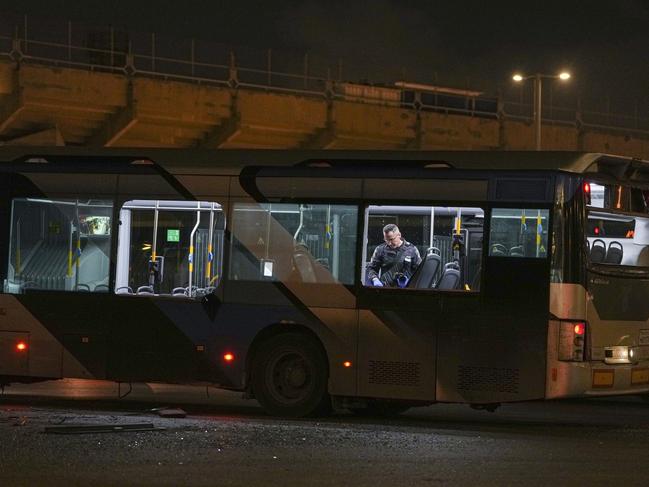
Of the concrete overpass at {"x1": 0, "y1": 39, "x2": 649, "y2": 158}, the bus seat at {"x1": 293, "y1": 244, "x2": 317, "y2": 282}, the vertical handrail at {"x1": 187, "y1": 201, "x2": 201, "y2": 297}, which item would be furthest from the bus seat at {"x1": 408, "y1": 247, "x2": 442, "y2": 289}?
the concrete overpass at {"x1": 0, "y1": 39, "x2": 649, "y2": 158}

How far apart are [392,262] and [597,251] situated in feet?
6.84

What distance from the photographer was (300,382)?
14.2 m

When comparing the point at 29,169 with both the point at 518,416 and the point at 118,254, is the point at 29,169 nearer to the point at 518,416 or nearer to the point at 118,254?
the point at 118,254

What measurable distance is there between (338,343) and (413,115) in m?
30.0

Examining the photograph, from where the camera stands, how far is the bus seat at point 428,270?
44.8ft

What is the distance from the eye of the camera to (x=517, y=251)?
13250mm

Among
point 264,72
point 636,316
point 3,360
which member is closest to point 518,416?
point 636,316

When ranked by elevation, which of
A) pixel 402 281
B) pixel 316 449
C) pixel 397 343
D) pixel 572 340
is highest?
pixel 402 281

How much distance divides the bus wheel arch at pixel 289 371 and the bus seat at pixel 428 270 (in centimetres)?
128

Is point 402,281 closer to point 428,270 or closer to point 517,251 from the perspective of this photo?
point 428,270

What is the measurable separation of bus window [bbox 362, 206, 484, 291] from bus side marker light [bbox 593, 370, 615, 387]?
1.46m

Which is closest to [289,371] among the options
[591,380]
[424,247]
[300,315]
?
[300,315]

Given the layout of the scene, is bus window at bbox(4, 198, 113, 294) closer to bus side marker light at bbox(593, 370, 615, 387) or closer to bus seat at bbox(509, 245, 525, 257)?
bus seat at bbox(509, 245, 525, 257)

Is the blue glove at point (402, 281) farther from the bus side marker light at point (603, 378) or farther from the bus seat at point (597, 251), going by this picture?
the bus side marker light at point (603, 378)
